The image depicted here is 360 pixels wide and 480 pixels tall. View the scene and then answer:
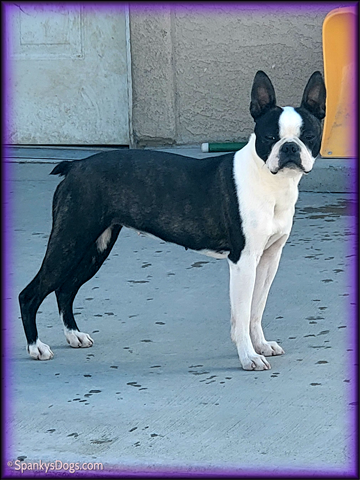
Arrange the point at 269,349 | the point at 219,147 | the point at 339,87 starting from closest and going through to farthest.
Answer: the point at 269,349 < the point at 339,87 < the point at 219,147

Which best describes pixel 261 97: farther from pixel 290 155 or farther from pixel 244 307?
pixel 244 307

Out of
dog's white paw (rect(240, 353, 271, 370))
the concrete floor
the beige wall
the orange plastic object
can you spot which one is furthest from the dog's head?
the beige wall

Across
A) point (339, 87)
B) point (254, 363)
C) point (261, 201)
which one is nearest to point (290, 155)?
point (261, 201)

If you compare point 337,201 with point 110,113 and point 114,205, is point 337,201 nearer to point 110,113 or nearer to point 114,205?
point 110,113

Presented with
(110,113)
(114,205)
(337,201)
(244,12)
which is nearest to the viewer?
(114,205)

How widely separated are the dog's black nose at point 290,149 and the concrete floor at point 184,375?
1.02 meters

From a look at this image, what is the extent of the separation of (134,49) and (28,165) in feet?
4.92

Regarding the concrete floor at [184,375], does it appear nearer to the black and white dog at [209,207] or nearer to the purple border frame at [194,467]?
the purple border frame at [194,467]

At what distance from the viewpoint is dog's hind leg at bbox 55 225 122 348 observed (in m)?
4.69

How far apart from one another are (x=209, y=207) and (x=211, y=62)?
14.9 ft

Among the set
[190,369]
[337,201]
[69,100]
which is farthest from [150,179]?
[69,100]

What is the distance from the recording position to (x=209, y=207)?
4355mm

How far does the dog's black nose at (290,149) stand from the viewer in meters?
4.02

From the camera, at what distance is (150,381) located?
4.18 metres
